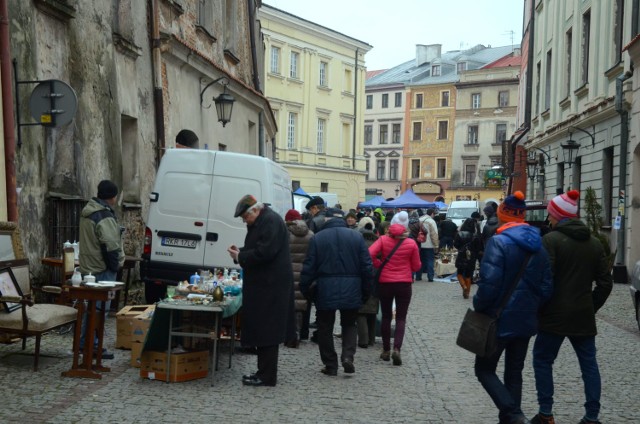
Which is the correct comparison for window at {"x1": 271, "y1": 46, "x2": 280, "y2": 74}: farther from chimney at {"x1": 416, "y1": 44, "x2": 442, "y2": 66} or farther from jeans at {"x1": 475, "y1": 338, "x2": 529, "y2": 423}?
jeans at {"x1": 475, "y1": 338, "x2": 529, "y2": 423}

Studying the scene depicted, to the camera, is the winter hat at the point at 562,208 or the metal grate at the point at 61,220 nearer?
the winter hat at the point at 562,208

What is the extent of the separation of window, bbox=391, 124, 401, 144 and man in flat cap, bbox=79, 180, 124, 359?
69786 mm

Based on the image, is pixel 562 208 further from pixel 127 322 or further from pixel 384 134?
pixel 384 134

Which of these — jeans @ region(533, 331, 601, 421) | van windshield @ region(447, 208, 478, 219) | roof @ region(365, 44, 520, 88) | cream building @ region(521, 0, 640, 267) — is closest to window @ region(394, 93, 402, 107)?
roof @ region(365, 44, 520, 88)

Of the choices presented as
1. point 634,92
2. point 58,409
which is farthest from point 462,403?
point 634,92

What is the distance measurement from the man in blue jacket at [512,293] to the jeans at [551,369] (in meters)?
0.37

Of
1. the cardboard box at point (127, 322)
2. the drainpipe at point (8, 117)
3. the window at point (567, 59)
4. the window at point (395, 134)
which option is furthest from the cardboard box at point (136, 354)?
the window at point (395, 134)

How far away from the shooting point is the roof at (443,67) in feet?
251

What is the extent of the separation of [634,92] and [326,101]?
107 ft

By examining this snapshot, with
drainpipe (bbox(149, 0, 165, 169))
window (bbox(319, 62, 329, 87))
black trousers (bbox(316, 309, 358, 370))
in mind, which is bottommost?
black trousers (bbox(316, 309, 358, 370))

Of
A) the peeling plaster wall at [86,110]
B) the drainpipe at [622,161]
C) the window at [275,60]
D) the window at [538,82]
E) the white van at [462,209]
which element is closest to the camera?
the peeling plaster wall at [86,110]

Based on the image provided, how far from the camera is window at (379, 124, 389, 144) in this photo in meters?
78.3

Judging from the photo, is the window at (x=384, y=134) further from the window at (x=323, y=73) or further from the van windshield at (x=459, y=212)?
the van windshield at (x=459, y=212)

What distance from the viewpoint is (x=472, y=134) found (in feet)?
237
